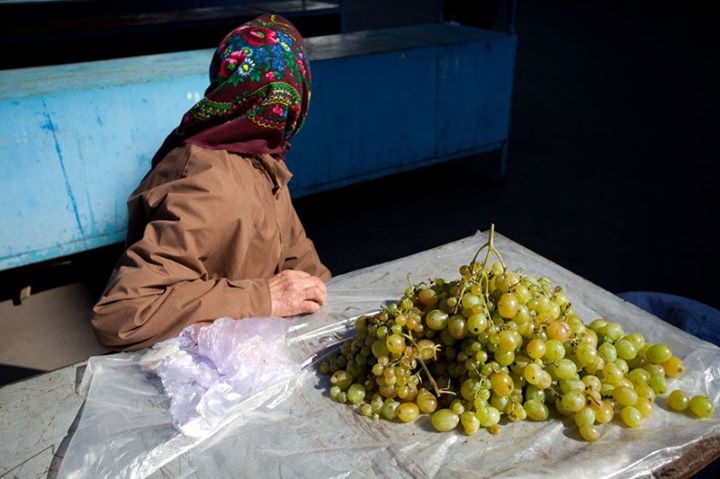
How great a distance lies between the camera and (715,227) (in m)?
4.64

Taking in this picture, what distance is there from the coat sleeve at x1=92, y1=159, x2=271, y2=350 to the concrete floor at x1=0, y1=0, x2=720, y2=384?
6.88 feet

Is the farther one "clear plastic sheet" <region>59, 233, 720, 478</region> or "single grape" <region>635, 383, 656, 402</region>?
"single grape" <region>635, 383, 656, 402</region>

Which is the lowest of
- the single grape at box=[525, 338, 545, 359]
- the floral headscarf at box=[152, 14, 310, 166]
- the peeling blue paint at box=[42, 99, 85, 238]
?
the peeling blue paint at box=[42, 99, 85, 238]

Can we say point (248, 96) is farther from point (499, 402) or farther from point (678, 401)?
point (678, 401)

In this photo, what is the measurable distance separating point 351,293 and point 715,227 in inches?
155

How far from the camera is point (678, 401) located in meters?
1.36

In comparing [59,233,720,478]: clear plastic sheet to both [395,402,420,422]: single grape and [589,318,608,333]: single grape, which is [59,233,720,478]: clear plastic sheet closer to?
[395,402,420,422]: single grape

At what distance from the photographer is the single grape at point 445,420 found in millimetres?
1288

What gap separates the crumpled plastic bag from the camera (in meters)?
1.33

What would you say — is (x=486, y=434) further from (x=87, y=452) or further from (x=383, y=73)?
(x=383, y=73)

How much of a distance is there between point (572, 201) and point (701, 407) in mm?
3992

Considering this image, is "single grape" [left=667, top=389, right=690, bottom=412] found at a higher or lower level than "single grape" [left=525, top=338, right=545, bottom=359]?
lower

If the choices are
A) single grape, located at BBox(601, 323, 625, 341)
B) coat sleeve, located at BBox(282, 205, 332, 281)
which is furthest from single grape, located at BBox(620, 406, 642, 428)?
coat sleeve, located at BBox(282, 205, 332, 281)

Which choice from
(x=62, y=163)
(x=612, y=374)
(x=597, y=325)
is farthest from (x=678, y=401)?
(x=62, y=163)
